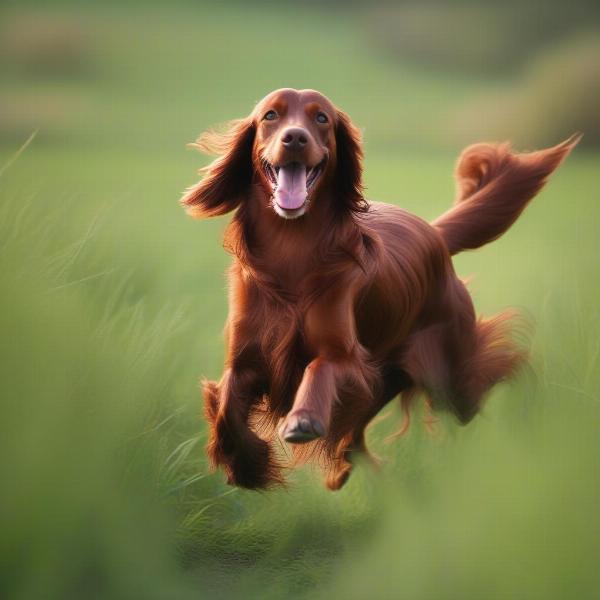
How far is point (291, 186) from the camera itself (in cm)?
341

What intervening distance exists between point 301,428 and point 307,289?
51cm

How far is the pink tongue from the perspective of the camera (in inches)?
133

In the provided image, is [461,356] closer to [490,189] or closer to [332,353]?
[490,189]

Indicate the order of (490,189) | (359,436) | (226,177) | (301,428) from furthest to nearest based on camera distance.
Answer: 1. (490,189)
2. (359,436)
3. (226,177)
4. (301,428)

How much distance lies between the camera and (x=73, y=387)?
456cm

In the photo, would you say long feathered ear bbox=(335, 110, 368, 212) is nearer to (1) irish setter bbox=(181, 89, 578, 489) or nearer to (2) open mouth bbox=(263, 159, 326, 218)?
(1) irish setter bbox=(181, 89, 578, 489)

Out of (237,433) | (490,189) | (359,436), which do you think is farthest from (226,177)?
(490,189)

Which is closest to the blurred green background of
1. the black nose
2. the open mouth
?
the open mouth

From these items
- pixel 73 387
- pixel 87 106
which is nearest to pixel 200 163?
pixel 87 106

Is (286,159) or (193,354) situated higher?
(286,159)

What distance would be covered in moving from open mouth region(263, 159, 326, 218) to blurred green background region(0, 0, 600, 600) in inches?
52.2

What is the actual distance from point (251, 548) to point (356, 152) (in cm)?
180

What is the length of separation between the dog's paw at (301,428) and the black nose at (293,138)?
787 millimetres

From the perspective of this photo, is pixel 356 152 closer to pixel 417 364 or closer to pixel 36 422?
pixel 417 364
